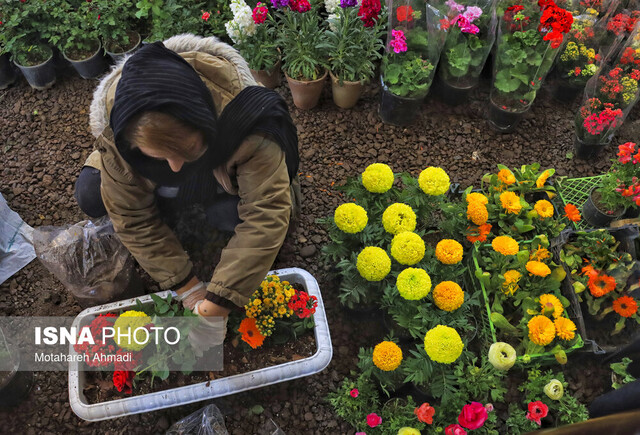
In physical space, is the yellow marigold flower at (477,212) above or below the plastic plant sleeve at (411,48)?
below

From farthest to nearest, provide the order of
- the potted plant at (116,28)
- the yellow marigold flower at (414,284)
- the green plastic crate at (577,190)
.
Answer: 1. the potted plant at (116,28)
2. the green plastic crate at (577,190)
3. the yellow marigold flower at (414,284)

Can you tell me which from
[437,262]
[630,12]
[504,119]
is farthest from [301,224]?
[630,12]

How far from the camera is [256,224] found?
6.16 ft

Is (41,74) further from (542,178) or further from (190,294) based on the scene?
(542,178)

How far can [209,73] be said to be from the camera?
183 cm

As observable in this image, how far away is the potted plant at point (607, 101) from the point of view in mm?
2994

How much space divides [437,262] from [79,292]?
1.79m

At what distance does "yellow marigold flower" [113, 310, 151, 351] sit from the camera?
1.99m

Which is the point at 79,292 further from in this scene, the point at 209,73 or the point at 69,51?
the point at 69,51

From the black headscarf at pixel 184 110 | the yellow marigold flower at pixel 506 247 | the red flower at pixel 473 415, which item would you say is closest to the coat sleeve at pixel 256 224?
the black headscarf at pixel 184 110

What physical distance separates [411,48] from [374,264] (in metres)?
1.84

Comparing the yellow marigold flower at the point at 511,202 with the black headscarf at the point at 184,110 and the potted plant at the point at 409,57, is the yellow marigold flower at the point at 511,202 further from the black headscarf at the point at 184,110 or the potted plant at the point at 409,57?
the black headscarf at the point at 184,110

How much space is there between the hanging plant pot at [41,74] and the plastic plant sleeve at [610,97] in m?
3.85

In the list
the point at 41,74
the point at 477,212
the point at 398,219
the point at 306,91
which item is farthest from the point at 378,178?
the point at 41,74
